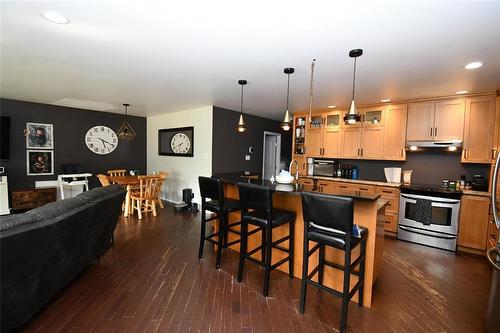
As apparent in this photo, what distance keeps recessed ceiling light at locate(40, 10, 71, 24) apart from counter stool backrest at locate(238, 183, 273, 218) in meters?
2.03

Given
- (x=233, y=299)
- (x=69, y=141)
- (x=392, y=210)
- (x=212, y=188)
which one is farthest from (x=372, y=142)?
(x=69, y=141)

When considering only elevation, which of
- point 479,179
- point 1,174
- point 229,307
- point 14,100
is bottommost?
point 229,307

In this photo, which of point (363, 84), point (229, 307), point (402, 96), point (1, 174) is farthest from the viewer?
point (1, 174)

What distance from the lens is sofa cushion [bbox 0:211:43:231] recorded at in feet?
4.84

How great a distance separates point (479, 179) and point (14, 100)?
344 inches

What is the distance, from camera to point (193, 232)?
400cm

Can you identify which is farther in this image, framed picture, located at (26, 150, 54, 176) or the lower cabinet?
framed picture, located at (26, 150, 54, 176)

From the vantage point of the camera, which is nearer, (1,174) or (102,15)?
(102,15)

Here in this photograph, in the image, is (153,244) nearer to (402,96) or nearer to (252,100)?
(252,100)

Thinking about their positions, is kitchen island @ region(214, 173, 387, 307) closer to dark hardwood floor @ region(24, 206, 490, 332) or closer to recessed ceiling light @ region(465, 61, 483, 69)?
dark hardwood floor @ region(24, 206, 490, 332)

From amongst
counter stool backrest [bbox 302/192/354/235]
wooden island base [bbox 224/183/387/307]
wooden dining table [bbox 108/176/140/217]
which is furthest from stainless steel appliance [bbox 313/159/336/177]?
wooden dining table [bbox 108/176/140/217]

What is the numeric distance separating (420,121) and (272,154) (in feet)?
12.8

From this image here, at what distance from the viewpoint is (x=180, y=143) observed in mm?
5969

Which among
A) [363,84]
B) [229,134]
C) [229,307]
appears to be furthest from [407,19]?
[229,134]
